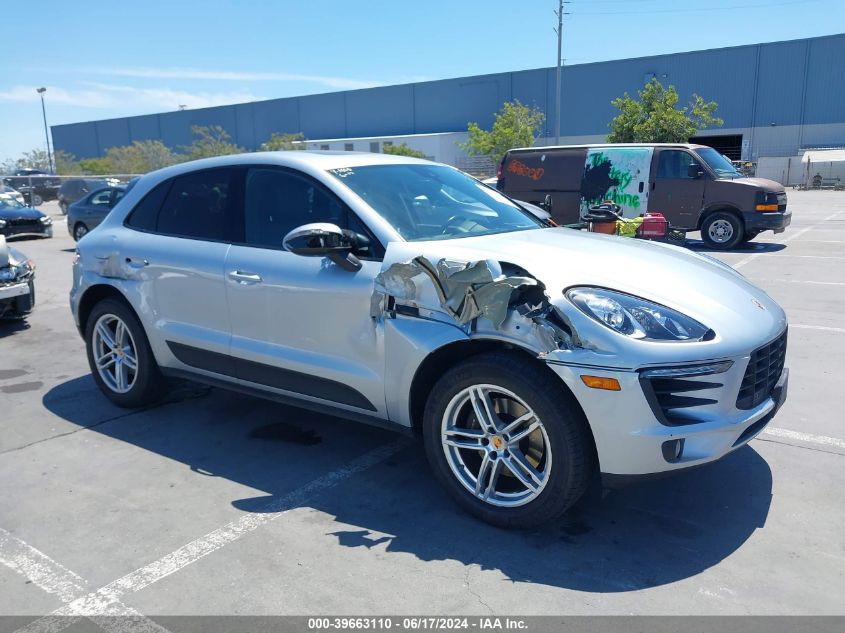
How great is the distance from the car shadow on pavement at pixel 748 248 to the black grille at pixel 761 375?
10.4 meters

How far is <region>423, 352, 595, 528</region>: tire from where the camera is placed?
314 cm

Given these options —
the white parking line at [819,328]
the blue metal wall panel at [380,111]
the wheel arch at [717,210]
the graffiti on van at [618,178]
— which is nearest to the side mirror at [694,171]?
the wheel arch at [717,210]

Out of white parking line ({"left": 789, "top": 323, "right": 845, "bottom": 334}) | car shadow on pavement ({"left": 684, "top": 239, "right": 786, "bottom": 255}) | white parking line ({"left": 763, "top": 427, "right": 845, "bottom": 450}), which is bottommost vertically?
car shadow on pavement ({"left": 684, "top": 239, "right": 786, "bottom": 255})

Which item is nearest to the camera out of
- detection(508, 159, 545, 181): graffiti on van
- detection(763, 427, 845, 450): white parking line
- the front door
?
the front door

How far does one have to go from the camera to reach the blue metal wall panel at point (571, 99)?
4428 centimetres

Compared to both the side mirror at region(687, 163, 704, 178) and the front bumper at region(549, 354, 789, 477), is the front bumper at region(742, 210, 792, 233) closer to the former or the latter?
the side mirror at region(687, 163, 704, 178)

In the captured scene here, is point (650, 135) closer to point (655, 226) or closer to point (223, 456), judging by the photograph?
point (655, 226)

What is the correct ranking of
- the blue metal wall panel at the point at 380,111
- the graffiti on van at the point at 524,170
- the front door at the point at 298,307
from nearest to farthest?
the front door at the point at 298,307 < the graffiti on van at the point at 524,170 < the blue metal wall panel at the point at 380,111

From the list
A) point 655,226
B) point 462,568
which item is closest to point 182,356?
point 462,568

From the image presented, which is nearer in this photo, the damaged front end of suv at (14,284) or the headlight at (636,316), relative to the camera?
the headlight at (636,316)

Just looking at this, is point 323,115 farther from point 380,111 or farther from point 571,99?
point 571,99

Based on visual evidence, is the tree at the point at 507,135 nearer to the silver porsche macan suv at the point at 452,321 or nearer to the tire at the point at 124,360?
the tire at the point at 124,360

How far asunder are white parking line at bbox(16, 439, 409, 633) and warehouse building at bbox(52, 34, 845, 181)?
144ft

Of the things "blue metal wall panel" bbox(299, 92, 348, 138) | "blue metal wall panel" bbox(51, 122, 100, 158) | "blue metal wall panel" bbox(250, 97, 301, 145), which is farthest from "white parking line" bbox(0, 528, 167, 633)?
"blue metal wall panel" bbox(51, 122, 100, 158)
